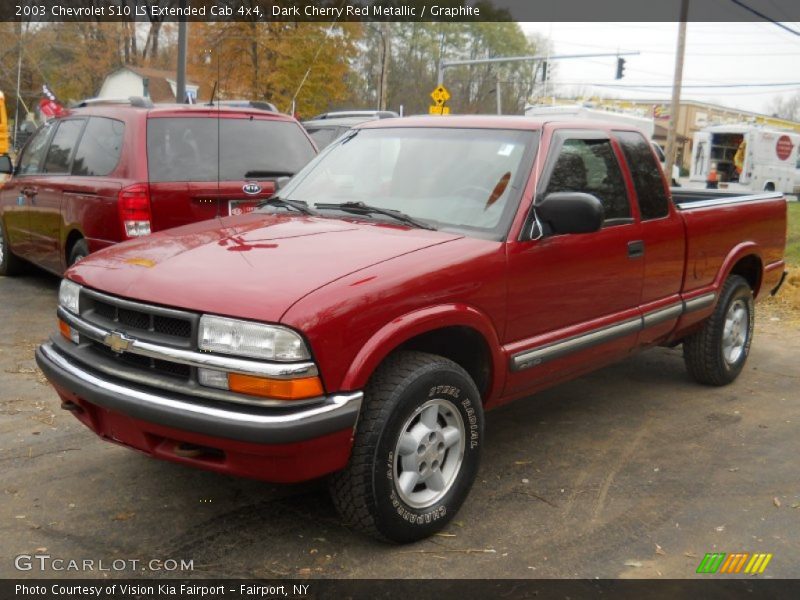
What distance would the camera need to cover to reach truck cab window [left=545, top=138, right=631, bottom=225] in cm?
435

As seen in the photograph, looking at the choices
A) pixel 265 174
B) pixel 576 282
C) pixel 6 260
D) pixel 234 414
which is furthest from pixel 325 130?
pixel 234 414

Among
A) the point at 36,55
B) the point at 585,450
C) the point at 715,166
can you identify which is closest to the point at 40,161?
the point at 585,450

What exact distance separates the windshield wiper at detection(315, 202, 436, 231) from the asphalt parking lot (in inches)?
53.5

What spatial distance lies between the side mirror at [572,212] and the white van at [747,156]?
100.0ft

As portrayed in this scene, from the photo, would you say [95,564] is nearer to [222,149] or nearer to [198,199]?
[198,199]

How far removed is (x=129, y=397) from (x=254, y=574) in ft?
2.79

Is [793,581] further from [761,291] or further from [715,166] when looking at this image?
[715,166]

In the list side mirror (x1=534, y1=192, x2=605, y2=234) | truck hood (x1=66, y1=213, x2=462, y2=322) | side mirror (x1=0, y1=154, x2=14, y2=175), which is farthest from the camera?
side mirror (x1=0, y1=154, x2=14, y2=175)

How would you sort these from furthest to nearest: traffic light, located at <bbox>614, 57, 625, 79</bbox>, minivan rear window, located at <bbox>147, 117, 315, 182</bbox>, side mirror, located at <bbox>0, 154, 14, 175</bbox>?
traffic light, located at <bbox>614, 57, 625, 79</bbox> → side mirror, located at <bbox>0, 154, 14, 175</bbox> → minivan rear window, located at <bbox>147, 117, 315, 182</bbox>

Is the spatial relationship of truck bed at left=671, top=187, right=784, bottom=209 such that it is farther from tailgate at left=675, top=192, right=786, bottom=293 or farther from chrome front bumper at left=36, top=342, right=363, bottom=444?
chrome front bumper at left=36, top=342, right=363, bottom=444

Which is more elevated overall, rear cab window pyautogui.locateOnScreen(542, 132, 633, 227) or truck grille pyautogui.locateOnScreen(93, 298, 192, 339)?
rear cab window pyautogui.locateOnScreen(542, 132, 633, 227)

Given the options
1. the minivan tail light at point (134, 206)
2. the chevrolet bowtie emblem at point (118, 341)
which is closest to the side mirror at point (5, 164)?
the minivan tail light at point (134, 206)

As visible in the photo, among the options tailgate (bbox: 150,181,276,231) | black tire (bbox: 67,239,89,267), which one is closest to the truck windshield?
tailgate (bbox: 150,181,276,231)

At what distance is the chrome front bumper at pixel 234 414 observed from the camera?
9.67ft
